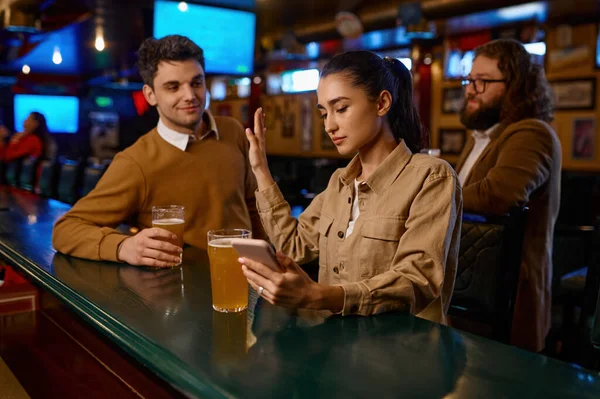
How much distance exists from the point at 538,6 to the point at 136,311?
5938mm

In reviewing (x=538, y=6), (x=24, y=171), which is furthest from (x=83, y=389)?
(x=538, y=6)

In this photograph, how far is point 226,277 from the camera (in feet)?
4.14

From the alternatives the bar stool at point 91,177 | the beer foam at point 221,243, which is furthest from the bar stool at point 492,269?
the bar stool at point 91,177

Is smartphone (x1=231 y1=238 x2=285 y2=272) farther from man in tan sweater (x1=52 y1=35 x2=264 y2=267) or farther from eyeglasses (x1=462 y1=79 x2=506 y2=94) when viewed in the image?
eyeglasses (x1=462 y1=79 x2=506 y2=94)

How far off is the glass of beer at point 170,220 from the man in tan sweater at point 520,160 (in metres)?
1.11

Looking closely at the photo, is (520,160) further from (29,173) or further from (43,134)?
(43,134)

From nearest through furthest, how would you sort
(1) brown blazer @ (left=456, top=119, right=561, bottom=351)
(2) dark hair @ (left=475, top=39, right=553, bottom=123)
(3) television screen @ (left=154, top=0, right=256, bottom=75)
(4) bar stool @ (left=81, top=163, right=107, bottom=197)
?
(1) brown blazer @ (left=456, top=119, right=561, bottom=351)
(2) dark hair @ (left=475, top=39, right=553, bottom=123)
(4) bar stool @ (left=81, top=163, right=107, bottom=197)
(3) television screen @ (left=154, top=0, right=256, bottom=75)

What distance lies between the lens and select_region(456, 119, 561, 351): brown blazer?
2207 mm

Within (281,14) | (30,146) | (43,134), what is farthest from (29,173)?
(281,14)

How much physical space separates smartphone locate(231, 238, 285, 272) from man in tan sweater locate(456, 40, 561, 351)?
1.34 m

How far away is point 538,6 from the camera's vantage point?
19.6ft

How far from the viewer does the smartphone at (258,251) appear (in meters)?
1.03

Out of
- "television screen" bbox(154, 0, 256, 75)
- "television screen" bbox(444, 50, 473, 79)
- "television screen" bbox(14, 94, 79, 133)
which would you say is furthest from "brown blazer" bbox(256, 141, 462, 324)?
"television screen" bbox(14, 94, 79, 133)

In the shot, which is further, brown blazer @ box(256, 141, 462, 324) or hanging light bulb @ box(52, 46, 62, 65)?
hanging light bulb @ box(52, 46, 62, 65)
